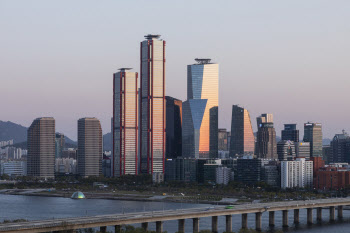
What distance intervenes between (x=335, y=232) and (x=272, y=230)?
31.3 ft

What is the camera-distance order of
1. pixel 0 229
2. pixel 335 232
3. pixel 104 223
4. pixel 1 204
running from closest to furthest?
pixel 0 229
pixel 104 223
pixel 335 232
pixel 1 204

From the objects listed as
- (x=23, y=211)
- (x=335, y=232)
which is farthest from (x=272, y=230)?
(x=23, y=211)

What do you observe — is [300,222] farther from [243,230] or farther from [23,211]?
[23,211]

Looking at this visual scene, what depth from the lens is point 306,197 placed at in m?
200

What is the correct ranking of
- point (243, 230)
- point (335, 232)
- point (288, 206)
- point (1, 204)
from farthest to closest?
point (1, 204)
point (288, 206)
point (335, 232)
point (243, 230)

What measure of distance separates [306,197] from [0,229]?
124 m

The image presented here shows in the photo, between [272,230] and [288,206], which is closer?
[272,230]

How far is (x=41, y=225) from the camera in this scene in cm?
9350

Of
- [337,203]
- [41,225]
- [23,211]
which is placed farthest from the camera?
[23,211]

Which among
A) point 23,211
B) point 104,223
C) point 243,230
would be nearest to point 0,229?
point 104,223

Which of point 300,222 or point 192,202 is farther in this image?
point 192,202

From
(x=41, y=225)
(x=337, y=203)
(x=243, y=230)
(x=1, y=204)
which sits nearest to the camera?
(x=41, y=225)

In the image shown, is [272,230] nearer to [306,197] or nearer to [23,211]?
[23,211]

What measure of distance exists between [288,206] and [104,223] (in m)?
43.6
